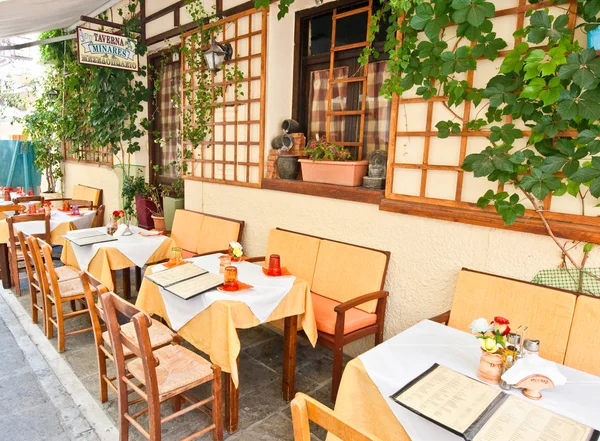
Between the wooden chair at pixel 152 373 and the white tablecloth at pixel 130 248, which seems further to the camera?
the white tablecloth at pixel 130 248

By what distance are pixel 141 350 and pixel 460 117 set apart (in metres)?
2.13

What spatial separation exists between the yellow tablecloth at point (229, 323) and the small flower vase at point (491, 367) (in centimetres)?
120

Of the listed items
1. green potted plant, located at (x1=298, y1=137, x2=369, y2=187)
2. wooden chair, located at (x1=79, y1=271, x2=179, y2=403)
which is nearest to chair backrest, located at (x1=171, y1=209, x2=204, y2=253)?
green potted plant, located at (x1=298, y1=137, x2=369, y2=187)

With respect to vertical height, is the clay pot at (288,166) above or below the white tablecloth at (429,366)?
above

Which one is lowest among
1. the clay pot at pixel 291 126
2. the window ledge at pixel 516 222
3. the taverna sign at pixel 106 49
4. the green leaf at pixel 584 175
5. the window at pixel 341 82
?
the window ledge at pixel 516 222

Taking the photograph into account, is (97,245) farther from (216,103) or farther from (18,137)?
(18,137)

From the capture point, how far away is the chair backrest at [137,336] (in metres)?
1.77

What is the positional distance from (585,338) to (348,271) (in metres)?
1.45

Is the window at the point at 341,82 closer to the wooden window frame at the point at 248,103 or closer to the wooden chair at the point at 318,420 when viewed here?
the wooden window frame at the point at 248,103

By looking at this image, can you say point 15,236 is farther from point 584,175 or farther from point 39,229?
point 584,175

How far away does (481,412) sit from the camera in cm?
129

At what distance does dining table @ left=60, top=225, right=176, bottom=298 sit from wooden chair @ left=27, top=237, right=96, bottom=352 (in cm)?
19

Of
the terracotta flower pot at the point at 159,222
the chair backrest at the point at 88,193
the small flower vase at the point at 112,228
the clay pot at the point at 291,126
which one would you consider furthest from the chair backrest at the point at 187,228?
the chair backrest at the point at 88,193

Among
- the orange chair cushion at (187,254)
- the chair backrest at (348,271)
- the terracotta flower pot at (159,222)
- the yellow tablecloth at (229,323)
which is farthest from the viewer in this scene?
the terracotta flower pot at (159,222)
